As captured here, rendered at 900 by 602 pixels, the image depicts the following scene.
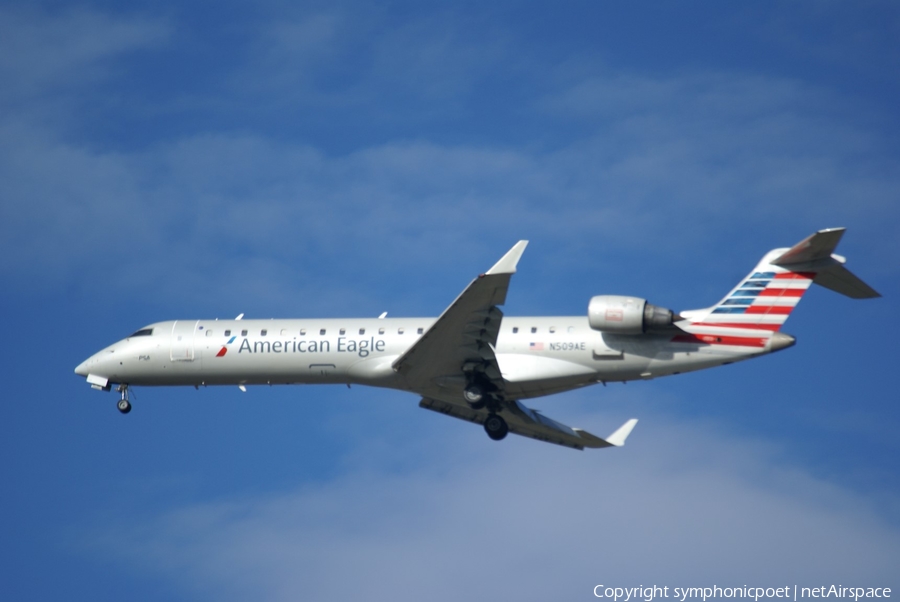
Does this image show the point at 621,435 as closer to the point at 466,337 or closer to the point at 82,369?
the point at 466,337

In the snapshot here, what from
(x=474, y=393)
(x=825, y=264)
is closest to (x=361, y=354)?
(x=474, y=393)

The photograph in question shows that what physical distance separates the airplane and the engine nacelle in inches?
1.1

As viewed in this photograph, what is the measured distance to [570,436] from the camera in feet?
115

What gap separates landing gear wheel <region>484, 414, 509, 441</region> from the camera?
3225 centimetres

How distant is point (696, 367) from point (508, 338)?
4958 millimetres

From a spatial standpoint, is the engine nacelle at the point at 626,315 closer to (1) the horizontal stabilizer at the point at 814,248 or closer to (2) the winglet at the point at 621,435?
(1) the horizontal stabilizer at the point at 814,248

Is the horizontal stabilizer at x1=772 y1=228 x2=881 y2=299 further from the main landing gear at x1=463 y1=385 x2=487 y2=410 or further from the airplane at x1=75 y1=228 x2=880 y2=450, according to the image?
the main landing gear at x1=463 y1=385 x2=487 y2=410

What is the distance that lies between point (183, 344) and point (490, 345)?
9.21 metres

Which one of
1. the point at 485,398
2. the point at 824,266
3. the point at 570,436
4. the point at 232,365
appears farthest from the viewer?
the point at 570,436

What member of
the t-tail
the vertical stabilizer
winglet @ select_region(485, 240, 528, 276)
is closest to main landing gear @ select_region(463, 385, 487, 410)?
winglet @ select_region(485, 240, 528, 276)

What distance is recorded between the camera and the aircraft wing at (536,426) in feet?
110

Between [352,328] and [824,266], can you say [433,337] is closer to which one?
[352,328]

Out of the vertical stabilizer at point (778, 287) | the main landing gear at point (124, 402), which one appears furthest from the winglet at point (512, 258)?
the main landing gear at point (124, 402)

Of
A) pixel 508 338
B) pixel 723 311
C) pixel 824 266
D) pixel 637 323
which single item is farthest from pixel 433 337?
pixel 824 266
